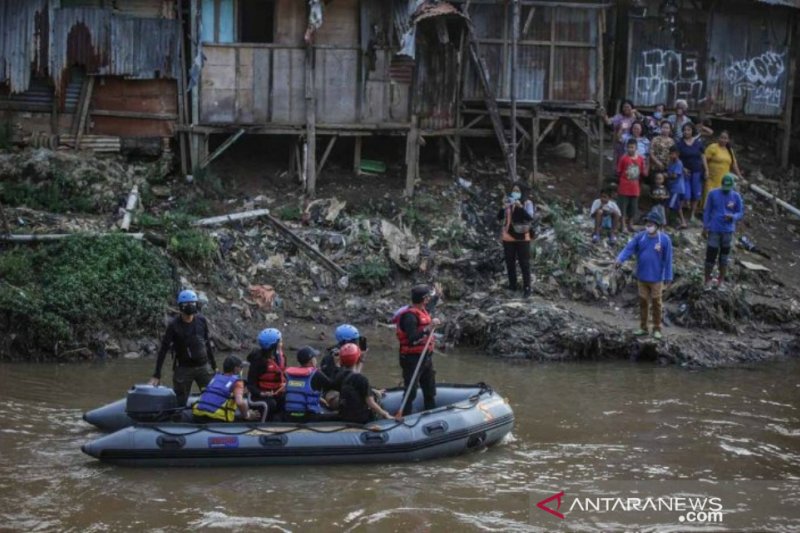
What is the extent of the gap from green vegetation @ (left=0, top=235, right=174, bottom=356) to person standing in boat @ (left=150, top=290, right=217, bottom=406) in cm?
378

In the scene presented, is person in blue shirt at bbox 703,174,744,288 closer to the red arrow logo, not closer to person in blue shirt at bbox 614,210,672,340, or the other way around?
person in blue shirt at bbox 614,210,672,340

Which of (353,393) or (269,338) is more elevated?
(269,338)

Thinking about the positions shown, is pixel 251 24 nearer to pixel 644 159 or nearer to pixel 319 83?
pixel 319 83

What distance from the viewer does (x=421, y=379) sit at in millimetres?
13008

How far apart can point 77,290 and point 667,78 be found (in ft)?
41.4

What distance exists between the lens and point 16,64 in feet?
65.0

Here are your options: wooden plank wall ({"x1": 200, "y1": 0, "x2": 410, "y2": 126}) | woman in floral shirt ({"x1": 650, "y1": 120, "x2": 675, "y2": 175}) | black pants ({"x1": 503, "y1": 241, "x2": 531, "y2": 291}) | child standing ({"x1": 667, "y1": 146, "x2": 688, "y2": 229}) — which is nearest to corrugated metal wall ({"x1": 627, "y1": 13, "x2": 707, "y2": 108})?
woman in floral shirt ({"x1": 650, "y1": 120, "x2": 675, "y2": 175})

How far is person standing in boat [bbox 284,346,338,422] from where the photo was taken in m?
12.1

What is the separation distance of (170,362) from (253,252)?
3010mm

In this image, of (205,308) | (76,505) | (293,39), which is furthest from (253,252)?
Answer: (76,505)

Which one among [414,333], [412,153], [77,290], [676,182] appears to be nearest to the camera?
[414,333]

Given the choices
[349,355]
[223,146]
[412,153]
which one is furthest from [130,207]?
[349,355]

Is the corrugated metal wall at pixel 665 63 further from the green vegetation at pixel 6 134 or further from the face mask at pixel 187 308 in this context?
the face mask at pixel 187 308

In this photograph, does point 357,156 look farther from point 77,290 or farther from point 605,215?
point 77,290
